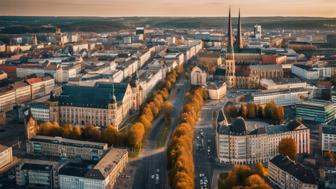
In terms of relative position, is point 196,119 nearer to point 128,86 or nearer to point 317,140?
point 128,86

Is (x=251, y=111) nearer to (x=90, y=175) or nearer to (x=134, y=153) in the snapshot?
(x=134, y=153)

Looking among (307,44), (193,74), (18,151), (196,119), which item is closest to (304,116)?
(196,119)

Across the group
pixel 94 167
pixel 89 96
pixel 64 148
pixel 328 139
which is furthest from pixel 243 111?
pixel 94 167

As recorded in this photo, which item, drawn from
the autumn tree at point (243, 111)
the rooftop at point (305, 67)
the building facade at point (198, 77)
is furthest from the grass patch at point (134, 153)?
the rooftop at point (305, 67)

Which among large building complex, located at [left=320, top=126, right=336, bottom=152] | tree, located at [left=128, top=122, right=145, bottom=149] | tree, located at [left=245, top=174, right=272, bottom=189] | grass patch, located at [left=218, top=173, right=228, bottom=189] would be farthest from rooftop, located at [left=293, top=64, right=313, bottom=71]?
tree, located at [left=245, top=174, right=272, bottom=189]

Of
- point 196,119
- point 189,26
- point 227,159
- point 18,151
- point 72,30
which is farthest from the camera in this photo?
point 189,26

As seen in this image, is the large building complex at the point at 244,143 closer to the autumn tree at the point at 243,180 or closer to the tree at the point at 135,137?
the autumn tree at the point at 243,180
